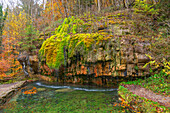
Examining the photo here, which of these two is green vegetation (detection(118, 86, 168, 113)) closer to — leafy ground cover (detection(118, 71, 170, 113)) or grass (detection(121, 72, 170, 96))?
leafy ground cover (detection(118, 71, 170, 113))

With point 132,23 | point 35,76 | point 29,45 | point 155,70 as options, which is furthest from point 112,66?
point 29,45

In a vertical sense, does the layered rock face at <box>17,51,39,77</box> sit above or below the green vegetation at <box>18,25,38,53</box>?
below

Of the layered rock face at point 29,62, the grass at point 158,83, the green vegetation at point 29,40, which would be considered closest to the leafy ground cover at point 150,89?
the grass at point 158,83

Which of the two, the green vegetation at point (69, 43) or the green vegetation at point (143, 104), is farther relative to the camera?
the green vegetation at point (69, 43)

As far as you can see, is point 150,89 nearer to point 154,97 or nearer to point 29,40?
point 154,97

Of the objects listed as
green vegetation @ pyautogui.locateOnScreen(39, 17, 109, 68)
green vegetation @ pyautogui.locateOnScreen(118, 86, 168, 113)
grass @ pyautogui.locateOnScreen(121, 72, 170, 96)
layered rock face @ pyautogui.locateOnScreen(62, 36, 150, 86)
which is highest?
green vegetation @ pyautogui.locateOnScreen(39, 17, 109, 68)

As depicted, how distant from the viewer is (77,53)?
1052 cm

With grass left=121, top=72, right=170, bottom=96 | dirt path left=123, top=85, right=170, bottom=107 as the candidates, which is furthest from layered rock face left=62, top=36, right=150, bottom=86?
dirt path left=123, top=85, right=170, bottom=107

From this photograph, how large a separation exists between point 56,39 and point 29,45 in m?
6.31

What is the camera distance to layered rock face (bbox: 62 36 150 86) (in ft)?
28.9

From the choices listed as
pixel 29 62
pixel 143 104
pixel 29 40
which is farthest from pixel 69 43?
pixel 29 40

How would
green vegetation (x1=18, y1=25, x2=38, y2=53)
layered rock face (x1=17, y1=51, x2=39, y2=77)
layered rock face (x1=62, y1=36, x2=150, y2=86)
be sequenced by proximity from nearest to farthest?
1. layered rock face (x1=62, y1=36, x2=150, y2=86)
2. layered rock face (x1=17, y1=51, x2=39, y2=77)
3. green vegetation (x1=18, y1=25, x2=38, y2=53)

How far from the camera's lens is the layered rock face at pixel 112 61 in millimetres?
8802

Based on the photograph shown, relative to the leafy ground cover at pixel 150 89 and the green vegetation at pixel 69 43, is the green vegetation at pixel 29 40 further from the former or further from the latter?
the leafy ground cover at pixel 150 89
